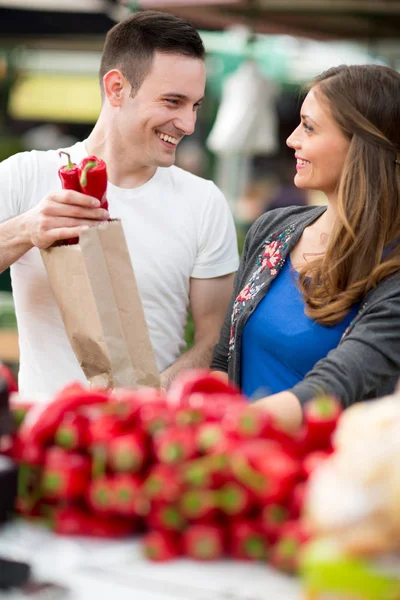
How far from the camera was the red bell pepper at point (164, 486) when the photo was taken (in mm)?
1431

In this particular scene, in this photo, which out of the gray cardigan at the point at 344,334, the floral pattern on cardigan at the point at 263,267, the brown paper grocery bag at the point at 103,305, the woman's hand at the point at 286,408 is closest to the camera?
the woman's hand at the point at 286,408

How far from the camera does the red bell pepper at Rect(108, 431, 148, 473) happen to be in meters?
1.49

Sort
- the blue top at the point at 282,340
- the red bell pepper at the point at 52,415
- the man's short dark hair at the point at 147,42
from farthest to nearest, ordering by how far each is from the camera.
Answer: the man's short dark hair at the point at 147,42 → the blue top at the point at 282,340 → the red bell pepper at the point at 52,415

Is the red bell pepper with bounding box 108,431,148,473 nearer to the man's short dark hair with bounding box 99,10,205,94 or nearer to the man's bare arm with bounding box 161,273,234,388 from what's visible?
the man's bare arm with bounding box 161,273,234,388

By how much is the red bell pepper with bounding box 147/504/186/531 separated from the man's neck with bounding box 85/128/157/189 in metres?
1.77


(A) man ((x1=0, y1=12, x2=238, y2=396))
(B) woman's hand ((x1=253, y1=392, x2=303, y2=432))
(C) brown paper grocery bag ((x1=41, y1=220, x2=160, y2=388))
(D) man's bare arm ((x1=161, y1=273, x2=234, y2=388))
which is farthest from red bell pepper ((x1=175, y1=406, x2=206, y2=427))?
(D) man's bare arm ((x1=161, y1=273, x2=234, y2=388))

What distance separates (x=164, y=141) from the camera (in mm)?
2998

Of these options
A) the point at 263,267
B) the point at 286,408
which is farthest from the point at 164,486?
the point at 263,267

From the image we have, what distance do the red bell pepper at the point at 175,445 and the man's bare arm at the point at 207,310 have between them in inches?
61.5

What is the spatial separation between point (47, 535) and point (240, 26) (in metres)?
5.37

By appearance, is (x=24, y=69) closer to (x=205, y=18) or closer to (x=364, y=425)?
(x=205, y=18)

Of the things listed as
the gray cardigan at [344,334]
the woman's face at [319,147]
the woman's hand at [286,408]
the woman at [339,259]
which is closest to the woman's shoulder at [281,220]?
the gray cardigan at [344,334]

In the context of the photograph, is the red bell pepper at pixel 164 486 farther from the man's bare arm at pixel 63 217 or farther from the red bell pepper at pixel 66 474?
the man's bare arm at pixel 63 217

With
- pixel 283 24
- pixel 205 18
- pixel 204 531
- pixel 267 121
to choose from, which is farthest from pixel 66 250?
pixel 267 121
